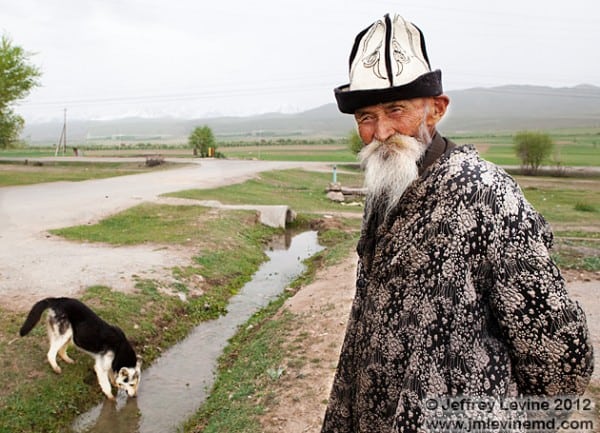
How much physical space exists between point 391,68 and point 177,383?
6.00 m

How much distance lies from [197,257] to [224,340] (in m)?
3.39

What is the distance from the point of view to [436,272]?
1.59 m

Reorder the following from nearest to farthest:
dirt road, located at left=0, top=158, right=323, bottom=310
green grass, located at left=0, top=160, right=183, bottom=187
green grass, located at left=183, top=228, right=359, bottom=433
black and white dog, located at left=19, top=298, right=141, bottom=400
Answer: green grass, located at left=183, top=228, right=359, bottom=433 → black and white dog, located at left=19, top=298, right=141, bottom=400 → dirt road, located at left=0, top=158, right=323, bottom=310 → green grass, located at left=0, top=160, right=183, bottom=187

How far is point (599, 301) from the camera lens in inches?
340

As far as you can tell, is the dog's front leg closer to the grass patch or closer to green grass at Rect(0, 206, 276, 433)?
green grass at Rect(0, 206, 276, 433)

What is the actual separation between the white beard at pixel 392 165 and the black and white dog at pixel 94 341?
5.18 meters

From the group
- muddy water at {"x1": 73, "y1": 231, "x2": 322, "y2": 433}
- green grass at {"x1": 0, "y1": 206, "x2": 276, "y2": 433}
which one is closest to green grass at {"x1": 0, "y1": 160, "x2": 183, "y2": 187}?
green grass at {"x1": 0, "y1": 206, "x2": 276, "y2": 433}

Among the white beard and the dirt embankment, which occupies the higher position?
the white beard

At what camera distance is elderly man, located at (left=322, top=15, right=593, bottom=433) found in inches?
Result: 59.4

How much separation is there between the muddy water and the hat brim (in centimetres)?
501

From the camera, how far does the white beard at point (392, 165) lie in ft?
5.72

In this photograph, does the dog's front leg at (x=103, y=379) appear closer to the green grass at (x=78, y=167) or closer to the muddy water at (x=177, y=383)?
the muddy water at (x=177, y=383)

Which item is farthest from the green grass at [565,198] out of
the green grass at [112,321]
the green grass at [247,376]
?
the green grass at [247,376]

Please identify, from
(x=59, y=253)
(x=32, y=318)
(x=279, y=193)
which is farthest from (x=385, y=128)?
(x=279, y=193)
